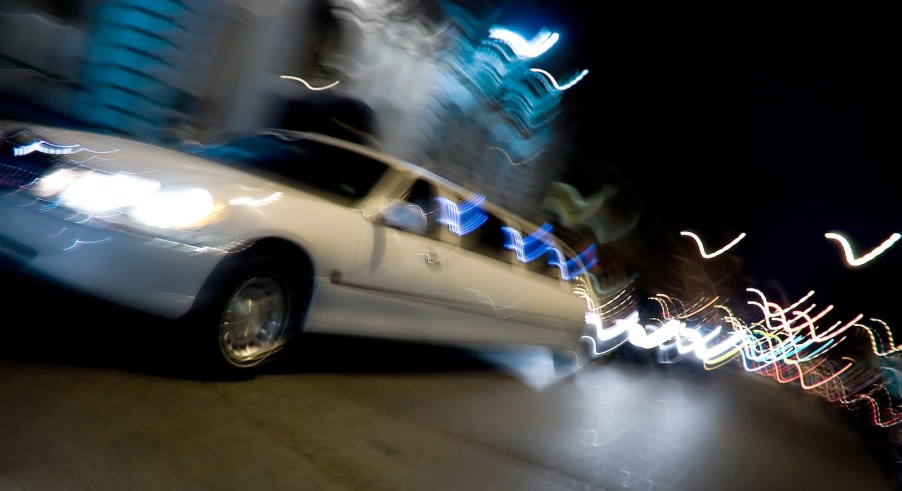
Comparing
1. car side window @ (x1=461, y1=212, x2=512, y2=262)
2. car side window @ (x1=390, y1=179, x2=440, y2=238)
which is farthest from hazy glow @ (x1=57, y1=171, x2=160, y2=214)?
car side window @ (x1=461, y1=212, x2=512, y2=262)

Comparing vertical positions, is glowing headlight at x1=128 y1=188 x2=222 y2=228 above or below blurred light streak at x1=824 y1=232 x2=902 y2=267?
below

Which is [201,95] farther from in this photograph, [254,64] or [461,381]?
[461,381]

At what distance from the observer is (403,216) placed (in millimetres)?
4871

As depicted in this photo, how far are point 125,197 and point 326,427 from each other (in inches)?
63.6

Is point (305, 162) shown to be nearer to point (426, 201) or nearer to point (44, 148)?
point (426, 201)

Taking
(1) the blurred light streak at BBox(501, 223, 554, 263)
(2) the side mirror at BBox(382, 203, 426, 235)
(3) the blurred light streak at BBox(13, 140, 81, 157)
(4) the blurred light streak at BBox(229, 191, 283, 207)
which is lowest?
(4) the blurred light streak at BBox(229, 191, 283, 207)

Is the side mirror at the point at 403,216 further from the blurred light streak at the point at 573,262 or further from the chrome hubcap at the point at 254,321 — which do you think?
the blurred light streak at the point at 573,262

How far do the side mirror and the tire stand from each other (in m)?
0.86

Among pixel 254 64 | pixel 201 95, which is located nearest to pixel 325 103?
pixel 254 64

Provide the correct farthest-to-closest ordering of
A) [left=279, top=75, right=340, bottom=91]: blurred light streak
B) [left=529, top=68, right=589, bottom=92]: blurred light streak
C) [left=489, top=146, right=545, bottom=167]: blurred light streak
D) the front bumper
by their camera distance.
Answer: [left=489, top=146, right=545, bottom=167]: blurred light streak, [left=529, top=68, right=589, bottom=92]: blurred light streak, [left=279, top=75, right=340, bottom=91]: blurred light streak, the front bumper

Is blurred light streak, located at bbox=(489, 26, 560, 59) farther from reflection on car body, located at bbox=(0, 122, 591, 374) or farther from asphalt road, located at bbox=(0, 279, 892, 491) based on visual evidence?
reflection on car body, located at bbox=(0, 122, 591, 374)

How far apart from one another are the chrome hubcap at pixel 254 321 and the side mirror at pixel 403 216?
94 cm

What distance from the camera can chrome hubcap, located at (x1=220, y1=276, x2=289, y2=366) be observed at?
4.05 metres

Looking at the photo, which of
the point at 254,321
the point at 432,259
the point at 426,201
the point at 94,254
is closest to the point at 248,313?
the point at 254,321
